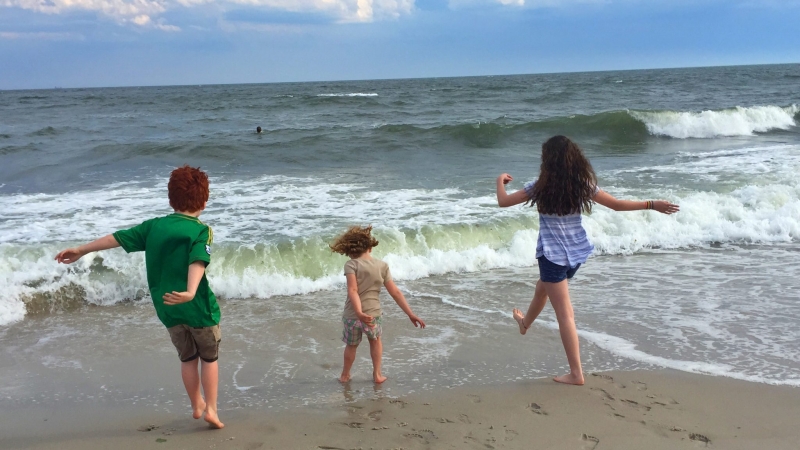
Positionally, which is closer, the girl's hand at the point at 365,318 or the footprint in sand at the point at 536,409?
the footprint in sand at the point at 536,409

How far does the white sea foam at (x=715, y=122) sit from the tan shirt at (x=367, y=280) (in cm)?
2018

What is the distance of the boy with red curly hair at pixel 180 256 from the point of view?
10.9 ft

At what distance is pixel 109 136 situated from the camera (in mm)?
22531

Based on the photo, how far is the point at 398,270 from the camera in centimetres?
775

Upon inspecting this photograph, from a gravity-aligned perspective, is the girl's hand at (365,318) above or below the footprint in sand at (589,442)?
above

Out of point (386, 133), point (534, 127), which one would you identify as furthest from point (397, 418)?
point (534, 127)

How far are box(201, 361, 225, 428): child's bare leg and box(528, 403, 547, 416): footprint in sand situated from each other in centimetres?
182

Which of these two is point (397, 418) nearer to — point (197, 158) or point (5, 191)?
point (5, 191)

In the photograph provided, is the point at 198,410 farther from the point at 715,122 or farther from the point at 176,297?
the point at 715,122

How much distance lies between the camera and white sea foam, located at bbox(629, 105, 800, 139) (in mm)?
22422

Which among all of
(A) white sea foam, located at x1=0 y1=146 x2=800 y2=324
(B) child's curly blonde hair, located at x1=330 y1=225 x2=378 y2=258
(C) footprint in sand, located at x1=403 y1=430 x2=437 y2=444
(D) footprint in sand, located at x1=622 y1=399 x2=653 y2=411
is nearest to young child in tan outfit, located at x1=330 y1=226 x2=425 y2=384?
(B) child's curly blonde hair, located at x1=330 y1=225 x2=378 y2=258

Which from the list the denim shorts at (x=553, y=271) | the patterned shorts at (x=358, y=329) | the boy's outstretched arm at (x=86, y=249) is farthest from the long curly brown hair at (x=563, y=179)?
the boy's outstretched arm at (x=86, y=249)

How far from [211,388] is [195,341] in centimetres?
30

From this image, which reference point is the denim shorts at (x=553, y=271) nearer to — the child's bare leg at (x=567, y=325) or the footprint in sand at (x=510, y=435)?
the child's bare leg at (x=567, y=325)
